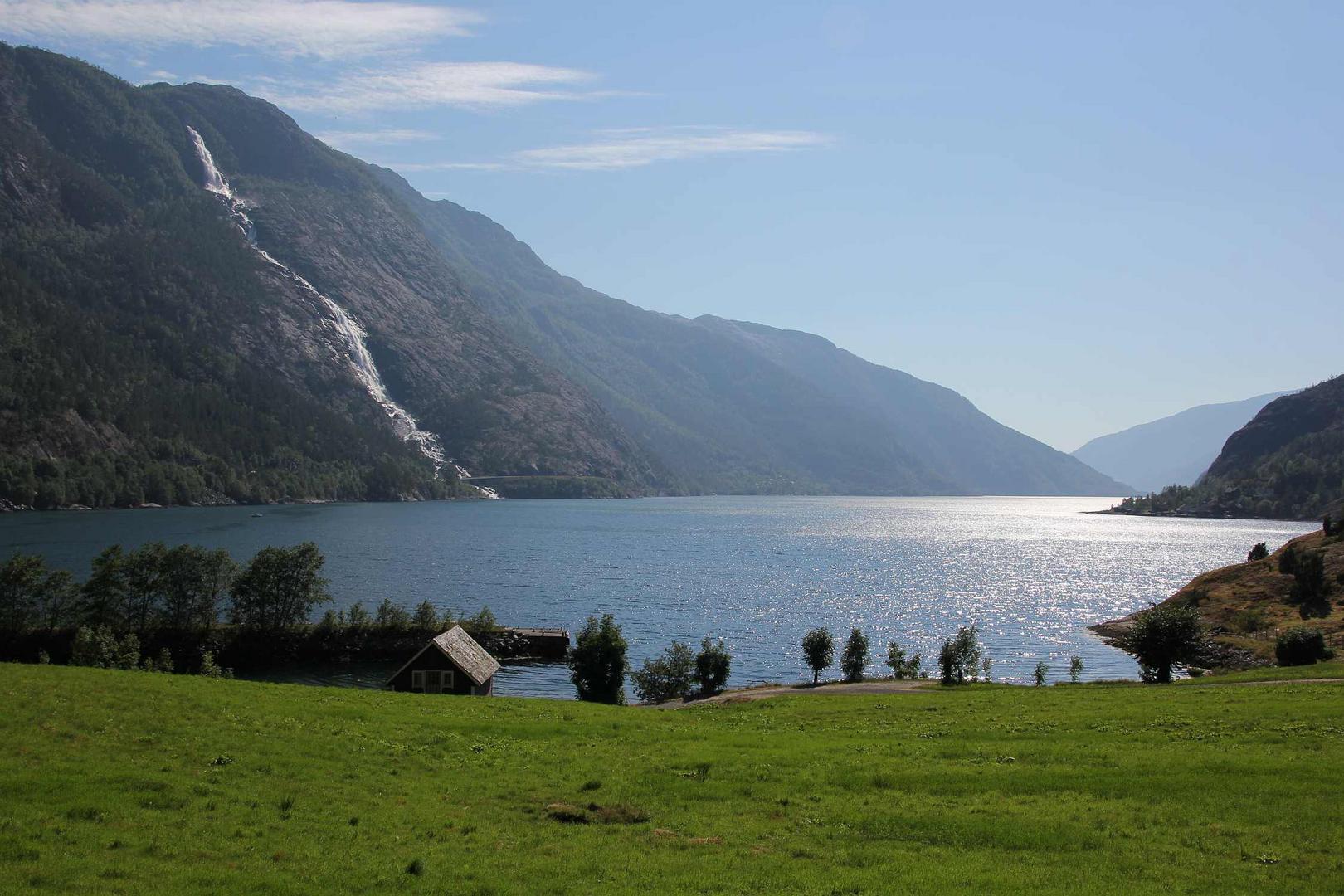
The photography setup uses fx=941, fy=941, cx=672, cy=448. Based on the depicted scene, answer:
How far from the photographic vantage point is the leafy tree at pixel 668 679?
81500 mm

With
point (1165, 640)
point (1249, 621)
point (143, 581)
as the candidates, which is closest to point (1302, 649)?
point (1165, 640)

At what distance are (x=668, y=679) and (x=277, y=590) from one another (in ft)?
163

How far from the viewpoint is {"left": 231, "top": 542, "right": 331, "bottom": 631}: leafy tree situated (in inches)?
4107

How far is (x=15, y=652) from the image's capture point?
302ft

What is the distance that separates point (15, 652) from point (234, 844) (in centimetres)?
8950

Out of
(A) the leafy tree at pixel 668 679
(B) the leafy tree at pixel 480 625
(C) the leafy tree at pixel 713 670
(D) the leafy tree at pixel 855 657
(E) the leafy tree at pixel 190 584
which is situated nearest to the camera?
(A) the leafy tree at pixel 668 679

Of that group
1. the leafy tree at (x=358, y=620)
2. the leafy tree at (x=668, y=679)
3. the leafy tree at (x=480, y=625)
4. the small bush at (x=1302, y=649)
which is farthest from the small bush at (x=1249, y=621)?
the leafy tree at (x=358, y=620)

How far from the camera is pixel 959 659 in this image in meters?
80.8

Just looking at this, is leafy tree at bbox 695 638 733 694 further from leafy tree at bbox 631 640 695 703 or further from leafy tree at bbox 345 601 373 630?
leafy tree at bbox 345 601 373 630

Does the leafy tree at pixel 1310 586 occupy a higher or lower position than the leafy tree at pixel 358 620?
higher

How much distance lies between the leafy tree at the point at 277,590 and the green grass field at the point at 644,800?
217 feet

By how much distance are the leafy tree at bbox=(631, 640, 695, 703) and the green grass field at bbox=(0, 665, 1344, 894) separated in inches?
1630

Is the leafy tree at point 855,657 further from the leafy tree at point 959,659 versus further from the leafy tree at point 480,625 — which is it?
the leafy tree at point 480,625

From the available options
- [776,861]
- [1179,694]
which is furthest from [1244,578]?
[776,861]
